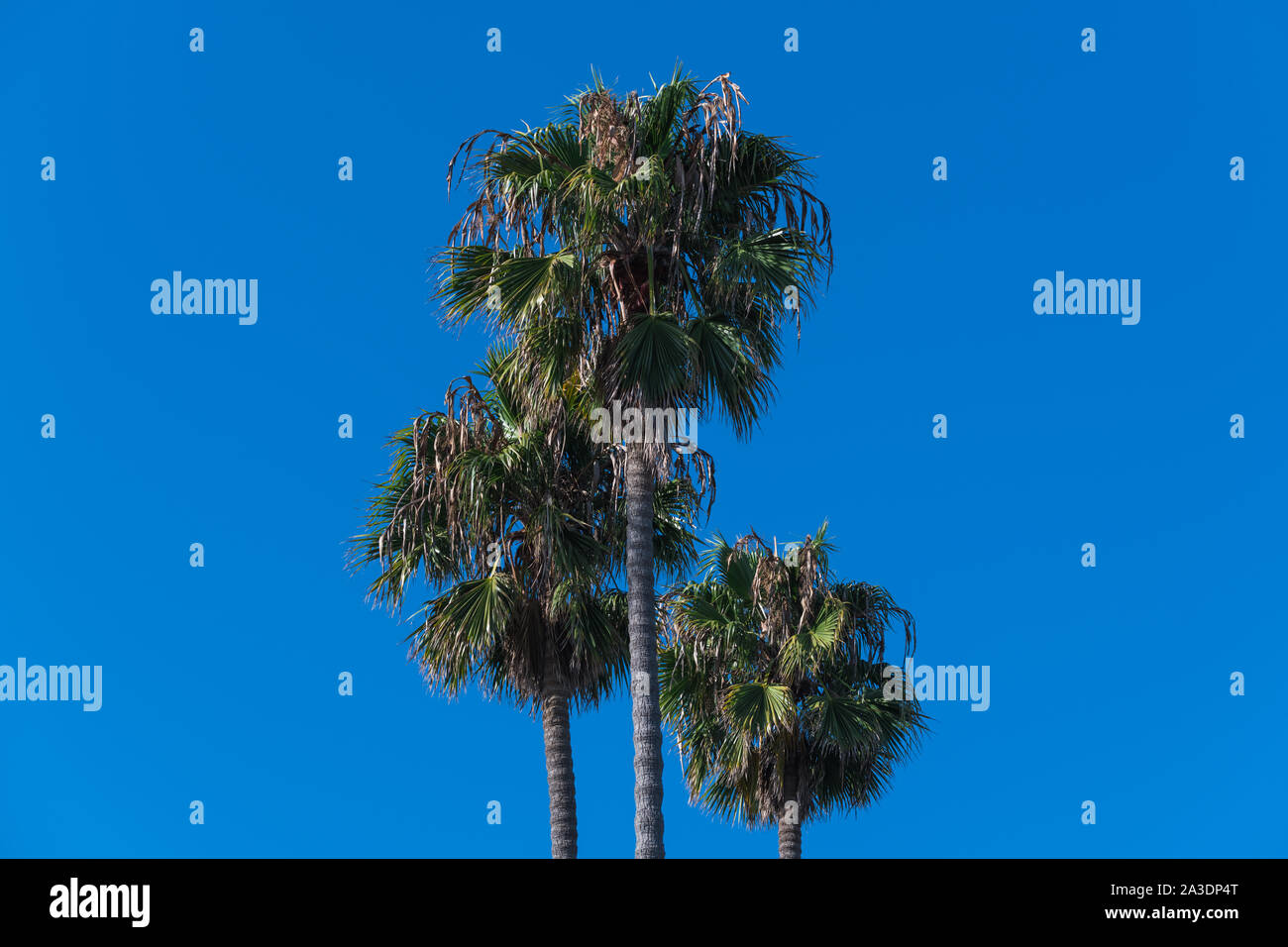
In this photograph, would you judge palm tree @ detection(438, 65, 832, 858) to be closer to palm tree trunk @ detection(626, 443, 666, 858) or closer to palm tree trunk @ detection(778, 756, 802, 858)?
palm tree trunk @ detection(626, 443, 666, 858)

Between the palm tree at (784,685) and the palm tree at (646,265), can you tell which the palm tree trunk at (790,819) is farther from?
the palm tree at (646,265)

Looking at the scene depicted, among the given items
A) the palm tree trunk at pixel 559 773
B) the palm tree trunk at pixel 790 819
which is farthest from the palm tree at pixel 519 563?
the palm tree trunk at pixel 790 819

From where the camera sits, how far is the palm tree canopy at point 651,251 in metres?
18.1

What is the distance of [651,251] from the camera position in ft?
60.2

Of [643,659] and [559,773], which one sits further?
[559,773]

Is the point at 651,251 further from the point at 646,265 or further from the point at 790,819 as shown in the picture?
the point at 790,819

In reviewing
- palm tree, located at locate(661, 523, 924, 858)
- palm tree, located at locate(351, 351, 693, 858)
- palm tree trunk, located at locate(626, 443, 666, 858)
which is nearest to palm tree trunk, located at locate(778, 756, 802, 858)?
palm tree, located at locate(661, 523, 924, 858)

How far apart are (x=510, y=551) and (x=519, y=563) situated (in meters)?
0.29

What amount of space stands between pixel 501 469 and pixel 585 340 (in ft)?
11.6

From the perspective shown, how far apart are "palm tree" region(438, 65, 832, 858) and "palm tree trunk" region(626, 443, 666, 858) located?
3 centimetres

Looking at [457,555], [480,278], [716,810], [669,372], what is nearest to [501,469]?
[457,555]

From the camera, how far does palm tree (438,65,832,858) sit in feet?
58.8

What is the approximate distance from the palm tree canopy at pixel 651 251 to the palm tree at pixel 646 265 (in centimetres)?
2

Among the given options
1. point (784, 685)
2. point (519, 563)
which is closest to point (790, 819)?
point (784, 685)
